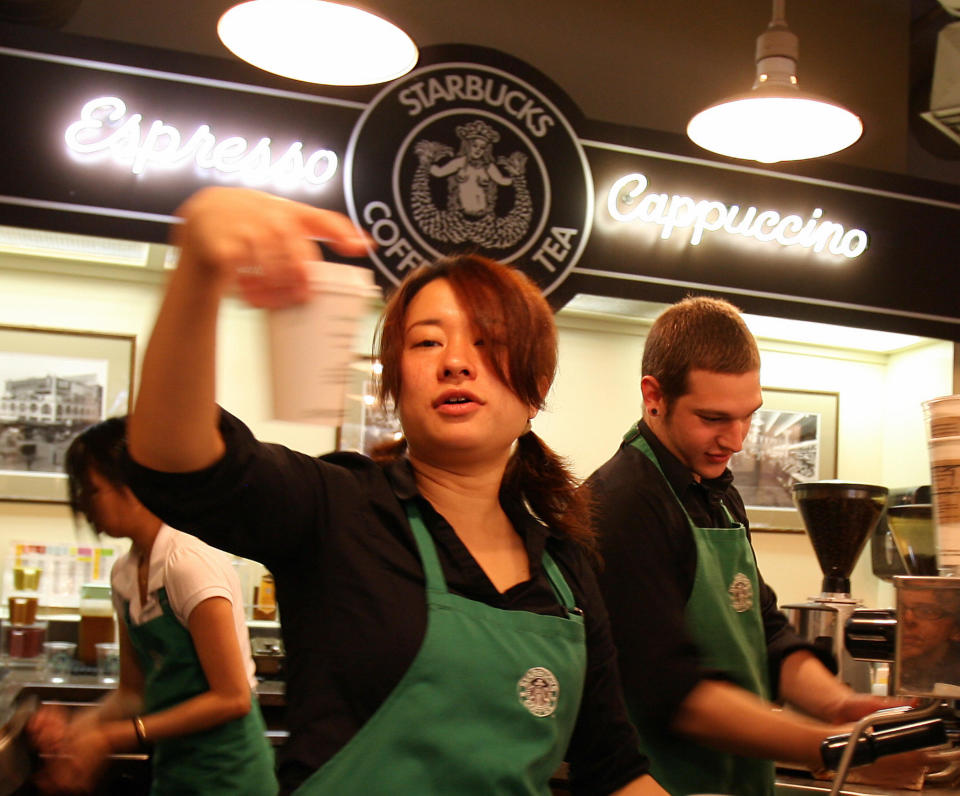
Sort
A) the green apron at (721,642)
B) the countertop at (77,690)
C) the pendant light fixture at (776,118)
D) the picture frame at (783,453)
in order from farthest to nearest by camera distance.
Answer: the picture frame at (783,453)
the pendant light fixture at (776,118)
the countertop at (77,690)
the green apron at (721,642)

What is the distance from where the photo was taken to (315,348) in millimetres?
953

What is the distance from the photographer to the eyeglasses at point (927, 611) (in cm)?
145

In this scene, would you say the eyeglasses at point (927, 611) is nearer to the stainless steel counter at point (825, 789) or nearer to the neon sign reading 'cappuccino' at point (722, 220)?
the stainless steel counter at point (825, 789)

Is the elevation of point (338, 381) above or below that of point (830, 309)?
below

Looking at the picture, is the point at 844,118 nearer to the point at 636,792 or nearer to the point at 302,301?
the point at 636,792

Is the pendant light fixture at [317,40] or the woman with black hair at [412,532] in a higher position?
the pendant light fixture at [317,40]

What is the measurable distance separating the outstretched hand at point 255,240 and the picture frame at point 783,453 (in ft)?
14.4

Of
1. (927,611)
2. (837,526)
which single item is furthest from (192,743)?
(837,526)

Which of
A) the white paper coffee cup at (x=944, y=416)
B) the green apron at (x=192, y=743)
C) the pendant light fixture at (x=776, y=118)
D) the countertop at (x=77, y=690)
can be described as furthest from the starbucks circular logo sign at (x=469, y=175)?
the white paper coffee cup at (x=944, y=416)

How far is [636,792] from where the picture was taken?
1.36 meters

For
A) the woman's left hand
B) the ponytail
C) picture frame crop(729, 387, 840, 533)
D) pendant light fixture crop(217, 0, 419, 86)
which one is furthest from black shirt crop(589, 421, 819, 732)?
picture frame crop(729, 387, 840, 533)

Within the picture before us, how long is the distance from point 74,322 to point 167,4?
51.0 inches

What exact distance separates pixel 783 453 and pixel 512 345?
167 inches

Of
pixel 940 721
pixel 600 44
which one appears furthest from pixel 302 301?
pixel 600 44
